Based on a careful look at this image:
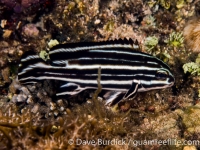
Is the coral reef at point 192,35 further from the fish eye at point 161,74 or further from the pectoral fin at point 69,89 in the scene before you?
the pectoral fin at point 69,89

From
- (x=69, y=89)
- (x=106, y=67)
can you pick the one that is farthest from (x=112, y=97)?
(x=69, y=89)

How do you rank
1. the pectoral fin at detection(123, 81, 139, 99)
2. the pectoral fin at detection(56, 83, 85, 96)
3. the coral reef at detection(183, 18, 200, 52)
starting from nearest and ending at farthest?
1. the pectoral fin at detection(123, 81, 139, 99)
2. the pectoral fin at detection(56, 83, 85, 96)
3. the coral reef at detection(183, 18, 200, 52)

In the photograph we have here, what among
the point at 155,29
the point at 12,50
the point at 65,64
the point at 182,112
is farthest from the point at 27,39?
the point at 182,112

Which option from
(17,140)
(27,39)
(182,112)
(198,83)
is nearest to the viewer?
(17,140)

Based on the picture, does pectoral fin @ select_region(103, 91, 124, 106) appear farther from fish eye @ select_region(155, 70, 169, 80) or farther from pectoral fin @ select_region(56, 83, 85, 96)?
fish eye @ select_region(155, 70, 169, 80)

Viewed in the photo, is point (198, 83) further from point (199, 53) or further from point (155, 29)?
point (155, 29)

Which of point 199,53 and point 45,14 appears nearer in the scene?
point 45,14

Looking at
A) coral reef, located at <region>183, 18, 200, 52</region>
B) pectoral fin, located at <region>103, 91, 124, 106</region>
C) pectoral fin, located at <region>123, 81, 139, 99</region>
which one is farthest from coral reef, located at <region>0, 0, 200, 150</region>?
pectoral fin, located at <region>123, 81, 139, 99</region>

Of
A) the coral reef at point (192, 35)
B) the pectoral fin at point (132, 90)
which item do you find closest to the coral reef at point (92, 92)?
the coral reef at point (192, 35)

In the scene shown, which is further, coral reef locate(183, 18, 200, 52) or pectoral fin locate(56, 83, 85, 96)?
coral reef locate(183, 18, 200, 52)
